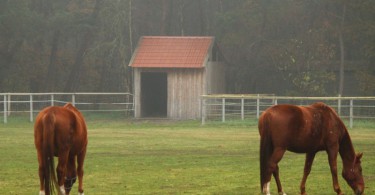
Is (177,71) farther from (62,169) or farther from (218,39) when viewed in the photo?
(62,169)

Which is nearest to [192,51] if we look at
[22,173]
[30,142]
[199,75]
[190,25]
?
[199,75]

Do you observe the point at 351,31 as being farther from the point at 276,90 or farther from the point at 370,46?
the point at 276,90

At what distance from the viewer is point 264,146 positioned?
40.1 ft

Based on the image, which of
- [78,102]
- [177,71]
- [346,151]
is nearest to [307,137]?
[346,151]

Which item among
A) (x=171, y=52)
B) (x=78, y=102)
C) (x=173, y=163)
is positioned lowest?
(x=78, y=102)

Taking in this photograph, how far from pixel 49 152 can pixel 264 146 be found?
3339mm

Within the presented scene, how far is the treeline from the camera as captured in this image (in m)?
42.9

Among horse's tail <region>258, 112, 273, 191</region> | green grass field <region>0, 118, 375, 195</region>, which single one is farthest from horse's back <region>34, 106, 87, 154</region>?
horse's tail <region>258, 112, 273, 191</region>

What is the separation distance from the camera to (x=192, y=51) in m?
40.7

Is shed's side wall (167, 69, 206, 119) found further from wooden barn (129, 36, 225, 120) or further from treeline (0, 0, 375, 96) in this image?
treeline (0, 0, 375, 96)

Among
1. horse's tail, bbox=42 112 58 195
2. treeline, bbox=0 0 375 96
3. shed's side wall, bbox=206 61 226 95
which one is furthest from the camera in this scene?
treeline, bbox=0 0 375 96

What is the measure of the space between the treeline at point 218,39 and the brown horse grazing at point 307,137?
2840 centimetres

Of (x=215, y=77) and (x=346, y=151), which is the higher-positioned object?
(x=215, y=77)

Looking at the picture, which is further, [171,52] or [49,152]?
[171,52]
